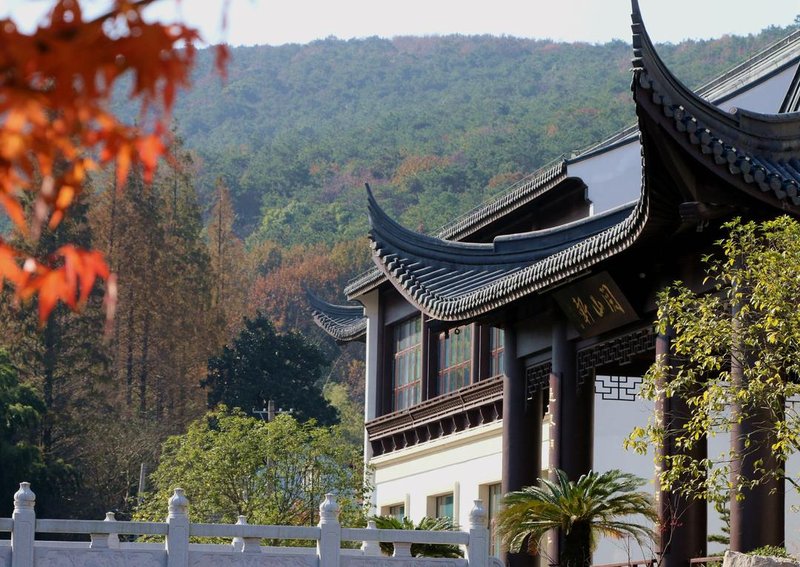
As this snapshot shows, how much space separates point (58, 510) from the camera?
44.2 metres

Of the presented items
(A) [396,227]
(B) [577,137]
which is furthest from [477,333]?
(B) [577,137]

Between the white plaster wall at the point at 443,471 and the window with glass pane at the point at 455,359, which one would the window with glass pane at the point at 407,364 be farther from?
the white plaster wall at the point at 443,471

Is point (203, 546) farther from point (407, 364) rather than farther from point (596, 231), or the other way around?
point (407, 364)

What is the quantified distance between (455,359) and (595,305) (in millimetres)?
8848

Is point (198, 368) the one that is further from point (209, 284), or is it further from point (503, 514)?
point (503, 514)

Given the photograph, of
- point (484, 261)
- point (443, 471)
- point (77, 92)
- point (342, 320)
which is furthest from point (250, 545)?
point (342, 320)

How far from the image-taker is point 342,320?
33.8 metres

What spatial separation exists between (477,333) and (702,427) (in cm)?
1287

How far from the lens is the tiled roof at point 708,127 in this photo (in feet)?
42.3

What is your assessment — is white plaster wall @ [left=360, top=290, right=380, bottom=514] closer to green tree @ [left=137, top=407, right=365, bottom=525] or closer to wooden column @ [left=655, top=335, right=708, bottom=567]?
green tree @ [left=137, top=407, right=365, bottom=525]

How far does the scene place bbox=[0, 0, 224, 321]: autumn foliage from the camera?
2.99 meters

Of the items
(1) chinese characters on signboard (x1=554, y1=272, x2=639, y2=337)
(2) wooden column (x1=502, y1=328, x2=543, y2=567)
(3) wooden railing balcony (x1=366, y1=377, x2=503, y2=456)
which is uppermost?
(1) chinese characters on signboard (x1=554, y1=272, x2=639, y2=337)

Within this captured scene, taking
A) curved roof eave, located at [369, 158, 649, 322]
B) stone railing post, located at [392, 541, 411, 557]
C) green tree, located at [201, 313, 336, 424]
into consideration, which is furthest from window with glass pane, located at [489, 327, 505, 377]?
green tree, located at [201, 313, 336, 424]

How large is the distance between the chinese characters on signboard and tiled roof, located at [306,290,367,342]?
534 inches
